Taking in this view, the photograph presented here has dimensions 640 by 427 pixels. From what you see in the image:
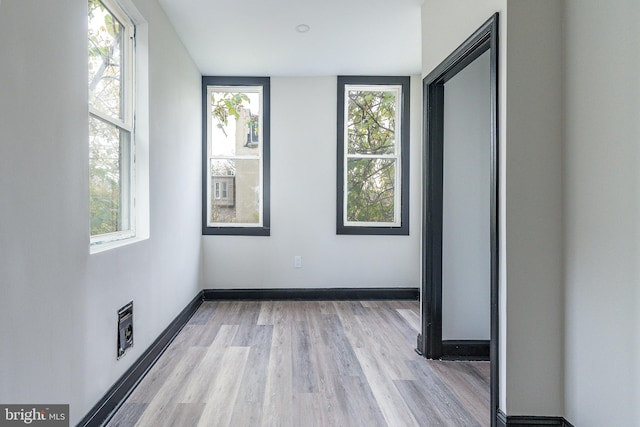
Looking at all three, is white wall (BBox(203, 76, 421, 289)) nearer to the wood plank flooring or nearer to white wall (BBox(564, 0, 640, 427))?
the wood plank flooring

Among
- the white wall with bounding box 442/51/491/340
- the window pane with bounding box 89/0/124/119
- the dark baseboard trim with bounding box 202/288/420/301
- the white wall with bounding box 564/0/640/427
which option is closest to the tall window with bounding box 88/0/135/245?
the window pane with bounding box 89/0/124/119

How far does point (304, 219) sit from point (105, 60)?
98.2 inches

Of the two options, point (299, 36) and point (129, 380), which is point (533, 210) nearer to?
point (129, 380)

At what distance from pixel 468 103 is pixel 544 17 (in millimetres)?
952

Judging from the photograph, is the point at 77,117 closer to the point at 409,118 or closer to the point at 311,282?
the point at 311,282

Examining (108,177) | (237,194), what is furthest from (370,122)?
(108,177)

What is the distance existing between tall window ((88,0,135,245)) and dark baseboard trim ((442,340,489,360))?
7.15 ft

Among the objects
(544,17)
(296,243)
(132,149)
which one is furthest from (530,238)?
(296,243)

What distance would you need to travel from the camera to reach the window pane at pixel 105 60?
1.86 m

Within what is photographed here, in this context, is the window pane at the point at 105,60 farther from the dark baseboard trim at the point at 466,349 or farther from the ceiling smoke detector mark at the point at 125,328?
the dark baseboard trim at the point at 466,349

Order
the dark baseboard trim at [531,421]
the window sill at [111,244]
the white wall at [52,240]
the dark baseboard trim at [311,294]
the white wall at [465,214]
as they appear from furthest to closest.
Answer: the dark baseboard trim at [311,294], the white wall at [465,214], the window sill at [111,244], the dark baseboard trim at [531,421], the white wall at [52,240]

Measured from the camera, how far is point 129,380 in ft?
6.79

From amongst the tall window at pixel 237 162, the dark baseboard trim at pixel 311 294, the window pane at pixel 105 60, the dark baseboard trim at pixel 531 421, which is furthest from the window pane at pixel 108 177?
the dark baseboard trim at pixel 531 421

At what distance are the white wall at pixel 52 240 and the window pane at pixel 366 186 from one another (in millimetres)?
2391
